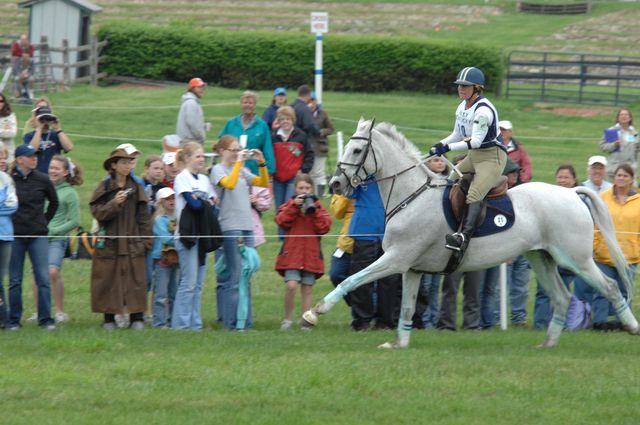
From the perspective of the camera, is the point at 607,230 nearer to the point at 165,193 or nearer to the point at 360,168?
the point at 360,168

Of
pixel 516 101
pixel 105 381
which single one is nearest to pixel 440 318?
pixel 105 381

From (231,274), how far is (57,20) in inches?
1043

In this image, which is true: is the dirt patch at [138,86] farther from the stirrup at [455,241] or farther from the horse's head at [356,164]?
the stirrup at [455,241]

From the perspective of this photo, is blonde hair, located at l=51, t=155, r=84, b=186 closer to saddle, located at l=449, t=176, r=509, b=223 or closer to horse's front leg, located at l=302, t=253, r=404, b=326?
horse's front leg, located at l=302, t=253, r=404, b=326

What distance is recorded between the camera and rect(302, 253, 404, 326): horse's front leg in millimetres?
12180

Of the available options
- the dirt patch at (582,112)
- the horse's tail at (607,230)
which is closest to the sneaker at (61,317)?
the horse's tail at (607,230)

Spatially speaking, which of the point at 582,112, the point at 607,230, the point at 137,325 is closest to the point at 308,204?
the point at 137,325

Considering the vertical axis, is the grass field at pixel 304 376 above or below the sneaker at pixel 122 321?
above

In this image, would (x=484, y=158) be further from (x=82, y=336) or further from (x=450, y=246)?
(x=82, y=336)

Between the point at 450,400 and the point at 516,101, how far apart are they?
3048cm

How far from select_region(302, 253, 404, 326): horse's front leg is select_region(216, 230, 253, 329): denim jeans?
194cm

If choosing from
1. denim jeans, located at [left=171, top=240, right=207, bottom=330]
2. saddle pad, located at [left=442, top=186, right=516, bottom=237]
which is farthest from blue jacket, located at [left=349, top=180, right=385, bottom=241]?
denim jeans, located at [left=171, top=240, right=207, bottom=330]

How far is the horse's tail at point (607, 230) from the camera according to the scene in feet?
43.0

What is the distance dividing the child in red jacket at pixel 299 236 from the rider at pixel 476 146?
7.27 ft
